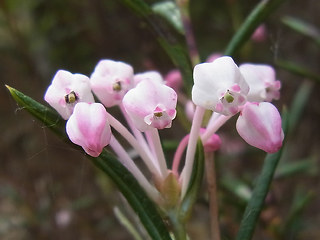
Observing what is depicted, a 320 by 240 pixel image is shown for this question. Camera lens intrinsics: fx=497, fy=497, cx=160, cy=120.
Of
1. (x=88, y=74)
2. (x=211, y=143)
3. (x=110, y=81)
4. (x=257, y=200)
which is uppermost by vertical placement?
(x=110, y=81)

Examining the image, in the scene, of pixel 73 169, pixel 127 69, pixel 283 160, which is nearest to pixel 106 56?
pixel 73 169

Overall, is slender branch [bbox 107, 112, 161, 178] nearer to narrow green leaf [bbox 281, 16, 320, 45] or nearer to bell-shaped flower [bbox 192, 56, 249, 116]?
bell-shaped flower [bbox 192, 56, 249, 116]

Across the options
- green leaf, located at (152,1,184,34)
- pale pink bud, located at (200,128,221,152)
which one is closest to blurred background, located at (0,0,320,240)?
green leaf, located at (152,1,184,34)

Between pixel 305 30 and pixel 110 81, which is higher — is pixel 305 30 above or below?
below

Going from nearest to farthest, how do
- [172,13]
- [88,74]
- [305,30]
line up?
[172,13], [305,30], [88,74]

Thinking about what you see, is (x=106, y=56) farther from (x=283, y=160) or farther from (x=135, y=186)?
(x=135, y=186)

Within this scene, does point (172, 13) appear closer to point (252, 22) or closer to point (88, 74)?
point (252, 22)

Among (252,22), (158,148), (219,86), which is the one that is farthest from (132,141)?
(252,22)
